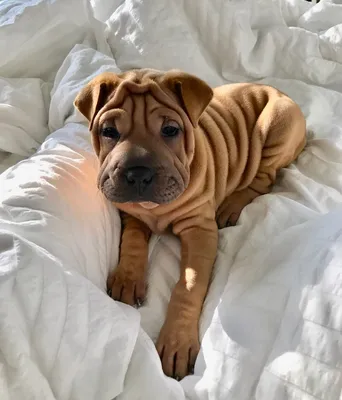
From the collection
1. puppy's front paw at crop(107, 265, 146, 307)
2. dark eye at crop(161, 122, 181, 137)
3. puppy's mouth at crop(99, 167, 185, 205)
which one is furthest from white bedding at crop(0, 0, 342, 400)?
dark eye at crop(161, 122, 181, 137)

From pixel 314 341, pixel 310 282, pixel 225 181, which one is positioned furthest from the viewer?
pixel 225 181

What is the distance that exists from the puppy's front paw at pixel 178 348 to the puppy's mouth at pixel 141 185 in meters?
0.29

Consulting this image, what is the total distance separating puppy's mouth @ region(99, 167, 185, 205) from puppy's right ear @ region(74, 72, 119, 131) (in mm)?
188

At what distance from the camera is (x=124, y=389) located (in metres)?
1.05

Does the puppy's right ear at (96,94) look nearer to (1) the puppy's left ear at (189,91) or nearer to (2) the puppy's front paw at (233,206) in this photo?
(1) the puppy's left ear at (189,91)

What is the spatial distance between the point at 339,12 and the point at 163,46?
2.53ft

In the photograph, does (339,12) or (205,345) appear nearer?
(205,345)

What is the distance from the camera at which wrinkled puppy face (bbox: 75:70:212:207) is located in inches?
49.8

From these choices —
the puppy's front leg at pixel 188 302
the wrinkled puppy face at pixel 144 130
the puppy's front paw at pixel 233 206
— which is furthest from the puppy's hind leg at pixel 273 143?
the wrinkled puppy face at pixel 144 130

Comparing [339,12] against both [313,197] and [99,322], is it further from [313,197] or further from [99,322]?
[99,322]

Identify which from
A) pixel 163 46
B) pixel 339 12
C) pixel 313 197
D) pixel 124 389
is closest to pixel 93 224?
pixel 124 389

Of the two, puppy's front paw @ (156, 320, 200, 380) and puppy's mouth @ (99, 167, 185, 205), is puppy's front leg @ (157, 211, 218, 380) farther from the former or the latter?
puppy's mouth @ (99, 167, 185, 205)

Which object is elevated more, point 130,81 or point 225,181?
point 130,81

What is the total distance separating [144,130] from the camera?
133cm
